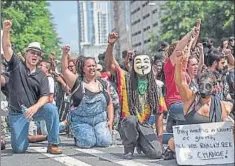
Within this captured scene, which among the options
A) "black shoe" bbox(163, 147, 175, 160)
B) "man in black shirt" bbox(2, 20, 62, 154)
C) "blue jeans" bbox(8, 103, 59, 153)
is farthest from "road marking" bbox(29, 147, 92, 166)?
"black shoe" bbox(163, 147, 175, 160)

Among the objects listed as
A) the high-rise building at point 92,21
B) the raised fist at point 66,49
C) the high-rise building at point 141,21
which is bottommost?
the raised fist at point 66,49

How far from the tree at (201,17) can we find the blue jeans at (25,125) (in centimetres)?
2989

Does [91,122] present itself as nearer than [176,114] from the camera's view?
No

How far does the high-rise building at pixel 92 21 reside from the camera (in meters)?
177

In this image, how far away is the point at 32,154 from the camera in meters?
7.43

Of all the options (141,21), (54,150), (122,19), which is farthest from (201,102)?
(122,19)

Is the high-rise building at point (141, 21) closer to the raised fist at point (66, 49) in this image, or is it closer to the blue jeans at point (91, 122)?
the blue jeans at point (91, 122)

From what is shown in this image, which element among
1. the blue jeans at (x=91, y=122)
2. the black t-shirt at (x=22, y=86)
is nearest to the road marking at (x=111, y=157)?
the blue jeans at (x=91, y=122)

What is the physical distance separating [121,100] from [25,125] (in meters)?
1.34

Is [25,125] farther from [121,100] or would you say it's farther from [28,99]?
[121,100]

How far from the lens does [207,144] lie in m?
6.21

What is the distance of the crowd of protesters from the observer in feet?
21.1

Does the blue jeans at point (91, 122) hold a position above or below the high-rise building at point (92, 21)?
below

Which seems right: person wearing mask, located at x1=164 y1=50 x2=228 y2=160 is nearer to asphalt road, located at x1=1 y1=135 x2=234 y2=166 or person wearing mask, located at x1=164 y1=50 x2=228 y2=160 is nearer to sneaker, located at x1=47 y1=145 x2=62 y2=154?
asphalt road, located at x1=1 y1=135 x2=234 y2=166
